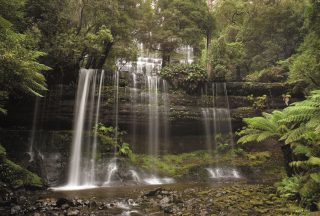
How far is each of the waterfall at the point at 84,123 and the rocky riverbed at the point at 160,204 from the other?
4544 millimetres

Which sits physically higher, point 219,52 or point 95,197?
point 219,52

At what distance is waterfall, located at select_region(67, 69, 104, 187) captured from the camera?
15.8m

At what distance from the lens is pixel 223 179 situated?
1545cm

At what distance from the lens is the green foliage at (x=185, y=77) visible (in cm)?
1973

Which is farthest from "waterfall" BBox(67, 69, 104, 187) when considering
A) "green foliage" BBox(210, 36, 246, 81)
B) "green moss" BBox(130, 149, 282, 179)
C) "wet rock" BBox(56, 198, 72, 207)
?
"green foliage" BBox(210, 36, 246, 81)

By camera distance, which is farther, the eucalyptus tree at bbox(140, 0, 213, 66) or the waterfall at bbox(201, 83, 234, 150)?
the eucalyptus tree at bbox(140, 0, 213, 66)

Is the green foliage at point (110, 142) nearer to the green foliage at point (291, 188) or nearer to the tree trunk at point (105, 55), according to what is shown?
the tree trunk at point (105, 55)

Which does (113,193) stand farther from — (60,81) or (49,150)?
(60,81)

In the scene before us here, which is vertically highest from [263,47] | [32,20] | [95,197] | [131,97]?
[263,47]

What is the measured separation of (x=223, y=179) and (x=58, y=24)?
475 inches

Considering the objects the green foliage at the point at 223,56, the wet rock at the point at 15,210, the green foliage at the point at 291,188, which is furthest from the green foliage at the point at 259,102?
the wet rock at the point at 15,210

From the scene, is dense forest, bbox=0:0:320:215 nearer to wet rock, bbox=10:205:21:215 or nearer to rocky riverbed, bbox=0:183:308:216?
rocky riverbed, bbox=0:183:308:216

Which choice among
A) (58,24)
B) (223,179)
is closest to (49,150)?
(58,24)

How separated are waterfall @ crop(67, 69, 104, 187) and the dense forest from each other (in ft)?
0.20
